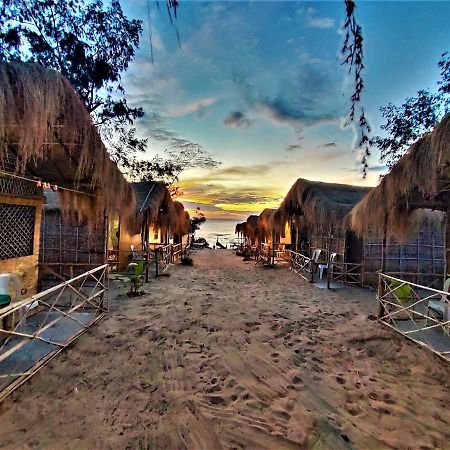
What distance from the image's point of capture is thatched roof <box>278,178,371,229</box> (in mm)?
9289

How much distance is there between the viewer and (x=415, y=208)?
6.23 metres

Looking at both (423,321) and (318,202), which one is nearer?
(423,321)

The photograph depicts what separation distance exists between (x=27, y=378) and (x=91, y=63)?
12386 mm

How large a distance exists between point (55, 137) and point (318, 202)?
8263 mm

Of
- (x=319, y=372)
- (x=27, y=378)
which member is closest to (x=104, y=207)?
(x=27, y=378)

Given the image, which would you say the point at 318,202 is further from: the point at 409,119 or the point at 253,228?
the point at 253,228

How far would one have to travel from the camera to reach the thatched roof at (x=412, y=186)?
3.63 metres

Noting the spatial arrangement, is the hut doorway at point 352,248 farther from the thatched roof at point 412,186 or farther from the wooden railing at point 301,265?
the thatched roof at point 412,186

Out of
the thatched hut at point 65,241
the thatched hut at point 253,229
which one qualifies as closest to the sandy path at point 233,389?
the thatched hut at point 65,241

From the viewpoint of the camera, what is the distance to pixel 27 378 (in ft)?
9.80

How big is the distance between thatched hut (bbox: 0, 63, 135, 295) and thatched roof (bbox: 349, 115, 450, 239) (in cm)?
454

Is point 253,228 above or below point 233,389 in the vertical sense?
above

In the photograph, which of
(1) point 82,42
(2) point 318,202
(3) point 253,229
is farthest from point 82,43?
(3) point 253,229

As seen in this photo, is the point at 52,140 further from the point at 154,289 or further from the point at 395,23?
the point at 154,289
